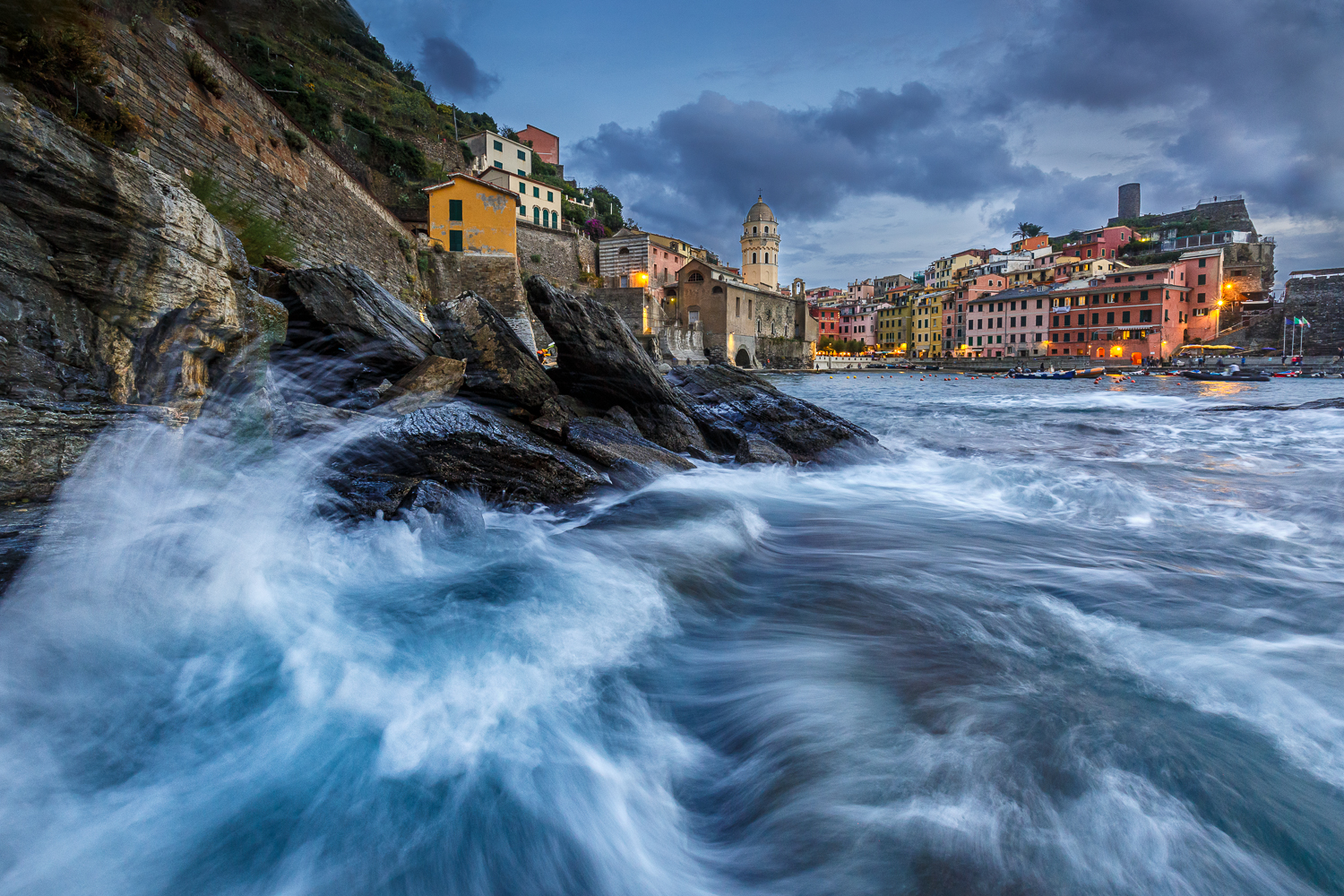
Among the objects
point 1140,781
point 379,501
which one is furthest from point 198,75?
point 1140,781

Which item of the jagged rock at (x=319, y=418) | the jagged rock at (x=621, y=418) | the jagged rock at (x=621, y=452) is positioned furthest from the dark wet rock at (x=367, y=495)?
the jagged rock at (x=621, y=418)

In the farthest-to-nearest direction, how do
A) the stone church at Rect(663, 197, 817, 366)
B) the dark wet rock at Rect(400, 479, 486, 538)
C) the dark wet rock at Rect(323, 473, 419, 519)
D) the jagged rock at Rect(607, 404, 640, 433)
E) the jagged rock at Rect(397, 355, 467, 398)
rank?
1. the stone church at Rect(663, 197, 817, 366)
2. the jagged rock at Rect(607, 404, 640, 433)
3. the jagged rock at Rect(397, 355, 467, 398)
4. the dark wet rock at Rect(400, 479, 486, 538)
5. the dark wet rock at Rect(323, 473, 419, 519)

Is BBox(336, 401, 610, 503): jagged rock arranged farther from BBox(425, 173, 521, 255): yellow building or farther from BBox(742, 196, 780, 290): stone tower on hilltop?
BBox(742, 196, 780, 290): stone tower on hilltop

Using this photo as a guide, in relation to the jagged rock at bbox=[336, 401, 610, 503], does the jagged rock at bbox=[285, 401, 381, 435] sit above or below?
above

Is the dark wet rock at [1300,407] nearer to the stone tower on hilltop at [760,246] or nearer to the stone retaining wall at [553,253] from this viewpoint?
the stone retaining wall at [553,253]

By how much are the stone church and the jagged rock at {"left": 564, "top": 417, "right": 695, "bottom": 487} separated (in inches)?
1510

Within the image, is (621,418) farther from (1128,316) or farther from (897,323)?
(897,323)

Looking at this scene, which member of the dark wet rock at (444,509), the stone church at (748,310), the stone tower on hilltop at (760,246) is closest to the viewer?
the dark wet rock at (444,509)

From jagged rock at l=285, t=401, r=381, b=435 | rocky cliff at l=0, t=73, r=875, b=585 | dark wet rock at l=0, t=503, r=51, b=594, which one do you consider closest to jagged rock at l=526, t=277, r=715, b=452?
rocky cliff at l=0, t=73, r=875, b=585

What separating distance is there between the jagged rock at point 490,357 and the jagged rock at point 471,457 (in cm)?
85

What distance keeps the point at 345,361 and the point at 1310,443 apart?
15.5 metres

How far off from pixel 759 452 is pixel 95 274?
6.79 meters

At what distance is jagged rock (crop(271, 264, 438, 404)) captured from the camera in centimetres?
615

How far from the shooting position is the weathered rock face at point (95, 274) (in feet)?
10.2
